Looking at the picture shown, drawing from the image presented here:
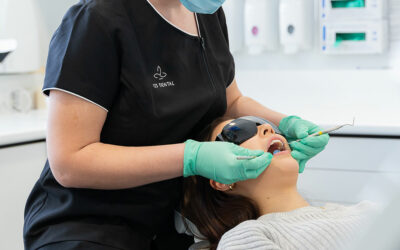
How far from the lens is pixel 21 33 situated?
2.79 metres

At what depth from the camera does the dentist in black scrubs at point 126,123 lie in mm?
1248

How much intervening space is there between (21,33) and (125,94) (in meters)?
1.71

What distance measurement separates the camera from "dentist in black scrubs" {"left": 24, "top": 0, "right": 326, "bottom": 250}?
125cm

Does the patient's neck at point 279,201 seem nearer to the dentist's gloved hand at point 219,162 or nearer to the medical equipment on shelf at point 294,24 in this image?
the dentist's gloved hand at point 219,162

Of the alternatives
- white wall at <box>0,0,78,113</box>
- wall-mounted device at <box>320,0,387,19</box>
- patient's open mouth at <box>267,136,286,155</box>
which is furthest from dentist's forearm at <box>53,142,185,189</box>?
white wall at <box>0,0,78,113</box>

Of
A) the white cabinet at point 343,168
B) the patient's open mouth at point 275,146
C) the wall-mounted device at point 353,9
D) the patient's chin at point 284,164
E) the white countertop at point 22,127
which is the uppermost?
the wall-mounted device at point 353,9

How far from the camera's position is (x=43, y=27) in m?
3.04

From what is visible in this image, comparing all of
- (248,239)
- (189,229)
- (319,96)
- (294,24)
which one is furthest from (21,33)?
(248,239)

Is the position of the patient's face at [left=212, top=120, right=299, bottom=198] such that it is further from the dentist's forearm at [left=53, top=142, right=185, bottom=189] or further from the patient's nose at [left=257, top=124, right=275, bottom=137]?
the dentist's forearm at [left=53, top=142, right=185, bottom=189]

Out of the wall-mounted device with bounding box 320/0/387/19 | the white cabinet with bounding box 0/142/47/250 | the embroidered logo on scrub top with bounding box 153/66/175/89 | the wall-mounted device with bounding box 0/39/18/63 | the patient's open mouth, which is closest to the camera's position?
the embroidered logo on scrub top with bounding box 153/66/175/89

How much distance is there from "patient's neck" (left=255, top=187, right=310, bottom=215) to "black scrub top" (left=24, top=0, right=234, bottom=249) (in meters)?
0.26

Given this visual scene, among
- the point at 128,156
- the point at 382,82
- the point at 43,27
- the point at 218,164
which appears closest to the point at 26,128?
the point at 43,27

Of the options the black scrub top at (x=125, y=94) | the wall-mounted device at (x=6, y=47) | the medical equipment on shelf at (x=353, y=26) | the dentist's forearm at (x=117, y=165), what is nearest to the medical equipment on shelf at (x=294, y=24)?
the medical equipment on shelf at (x=353, y=26)

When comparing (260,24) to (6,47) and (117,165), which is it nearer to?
(6,47)
